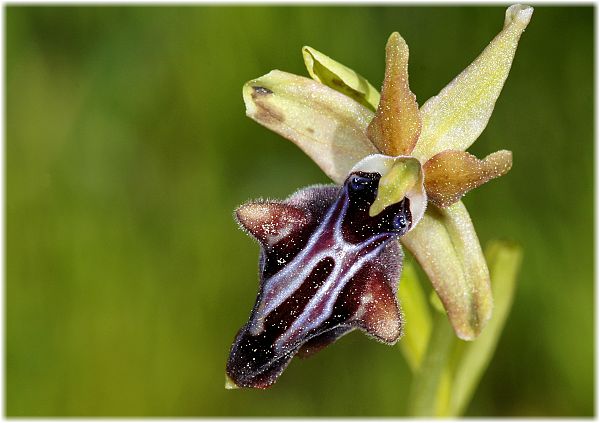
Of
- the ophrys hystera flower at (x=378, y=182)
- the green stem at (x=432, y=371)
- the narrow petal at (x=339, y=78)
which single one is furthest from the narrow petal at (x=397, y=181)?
the green stem at (x=432, y=371)

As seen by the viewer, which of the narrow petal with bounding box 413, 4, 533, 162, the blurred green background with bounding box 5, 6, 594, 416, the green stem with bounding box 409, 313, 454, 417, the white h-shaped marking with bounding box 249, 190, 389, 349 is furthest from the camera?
Result: the blurred green background with bounding box 5, 6, 594, 416

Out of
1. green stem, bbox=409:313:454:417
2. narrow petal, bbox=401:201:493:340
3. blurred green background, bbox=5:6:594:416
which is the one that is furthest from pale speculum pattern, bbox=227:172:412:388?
blurred green background, bbox=5:6:594:416

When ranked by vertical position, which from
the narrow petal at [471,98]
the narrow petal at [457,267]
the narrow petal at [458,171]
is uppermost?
the narrow petal at [471,98]

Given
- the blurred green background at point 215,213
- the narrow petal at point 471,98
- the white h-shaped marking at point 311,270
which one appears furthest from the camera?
the blurred green background at point 215,213

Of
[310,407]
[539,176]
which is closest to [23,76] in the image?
[310,407]

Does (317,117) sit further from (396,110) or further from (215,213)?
(215,213)

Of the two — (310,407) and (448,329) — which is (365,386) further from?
(448,329)

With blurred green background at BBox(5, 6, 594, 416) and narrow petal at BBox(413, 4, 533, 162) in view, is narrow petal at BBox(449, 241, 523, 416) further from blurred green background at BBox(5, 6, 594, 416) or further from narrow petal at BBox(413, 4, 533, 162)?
blurred green background at BBox(5, 6, 594, 416)

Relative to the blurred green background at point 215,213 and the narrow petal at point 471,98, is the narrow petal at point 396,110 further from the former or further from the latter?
the blurred green background at point 215,213

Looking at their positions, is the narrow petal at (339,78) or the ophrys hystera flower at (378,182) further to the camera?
the narrow petal at (339,78)
